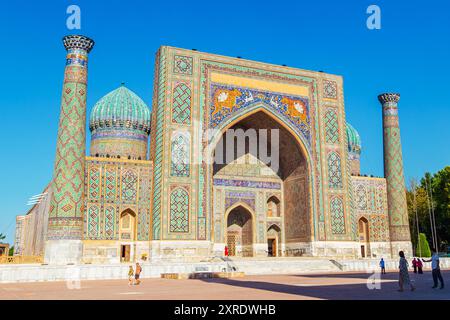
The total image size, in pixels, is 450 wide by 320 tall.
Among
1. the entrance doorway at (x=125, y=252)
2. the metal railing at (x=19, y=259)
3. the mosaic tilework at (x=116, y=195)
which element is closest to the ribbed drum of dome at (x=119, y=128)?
the mosaic tilework at (x=116, y=195)

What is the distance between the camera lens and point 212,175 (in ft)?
55.6

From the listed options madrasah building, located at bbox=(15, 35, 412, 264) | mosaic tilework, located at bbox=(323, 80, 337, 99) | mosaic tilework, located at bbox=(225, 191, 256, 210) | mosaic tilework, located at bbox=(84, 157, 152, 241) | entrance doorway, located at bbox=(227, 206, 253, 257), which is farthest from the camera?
mosaic tilework, located at bbox=(323, 80, 337, 99)

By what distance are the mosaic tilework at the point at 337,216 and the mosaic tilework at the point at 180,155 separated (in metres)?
5.84

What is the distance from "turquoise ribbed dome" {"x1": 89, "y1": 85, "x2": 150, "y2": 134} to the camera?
2019cm

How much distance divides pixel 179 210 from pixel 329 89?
322 inches

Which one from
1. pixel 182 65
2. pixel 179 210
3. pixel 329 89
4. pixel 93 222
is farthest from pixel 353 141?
pixel 93 222

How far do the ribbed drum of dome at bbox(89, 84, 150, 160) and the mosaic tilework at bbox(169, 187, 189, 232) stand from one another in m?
4.68

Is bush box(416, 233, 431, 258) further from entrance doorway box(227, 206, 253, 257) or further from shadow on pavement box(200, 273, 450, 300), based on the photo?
shadow on pavement box(200, 273, 450, 300)

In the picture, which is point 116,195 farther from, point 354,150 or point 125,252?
point 354,150

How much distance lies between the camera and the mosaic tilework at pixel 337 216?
17969 mm

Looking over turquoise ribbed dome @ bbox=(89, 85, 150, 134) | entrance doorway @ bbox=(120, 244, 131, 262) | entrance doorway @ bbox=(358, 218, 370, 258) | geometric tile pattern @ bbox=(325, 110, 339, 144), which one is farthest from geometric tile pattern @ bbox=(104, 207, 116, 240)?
entrance doorway @ bbox=(358, 218, 370, 258)

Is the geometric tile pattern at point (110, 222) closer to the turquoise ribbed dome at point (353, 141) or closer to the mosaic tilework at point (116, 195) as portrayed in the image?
the mosaic tilework at point (116, 195)

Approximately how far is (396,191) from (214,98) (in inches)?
342

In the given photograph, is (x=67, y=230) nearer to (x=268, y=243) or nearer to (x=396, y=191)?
(x=268, y=243)
